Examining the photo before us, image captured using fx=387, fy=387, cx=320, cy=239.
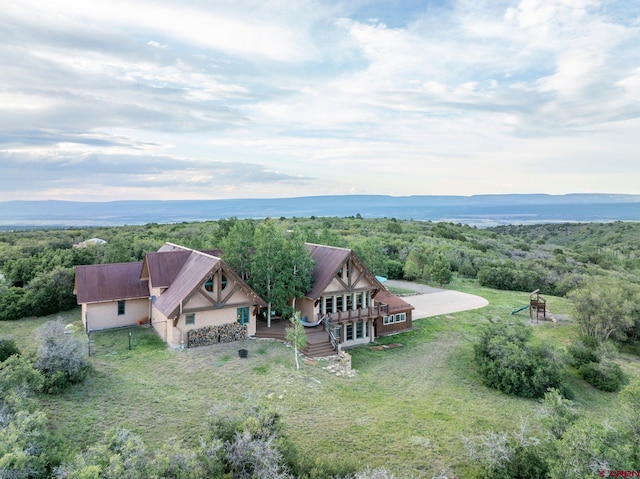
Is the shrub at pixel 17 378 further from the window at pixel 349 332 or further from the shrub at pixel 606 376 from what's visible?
the shrub at pixel 606 376

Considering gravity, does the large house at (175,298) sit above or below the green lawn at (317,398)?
above

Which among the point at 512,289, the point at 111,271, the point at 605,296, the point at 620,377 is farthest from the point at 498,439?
the point at 512,289

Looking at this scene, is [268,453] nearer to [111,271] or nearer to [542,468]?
[542,468]

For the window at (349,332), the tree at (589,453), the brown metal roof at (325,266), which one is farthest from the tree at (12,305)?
the tree at (589,453)

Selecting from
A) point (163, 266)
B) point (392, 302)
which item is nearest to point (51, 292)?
point (163, 266)

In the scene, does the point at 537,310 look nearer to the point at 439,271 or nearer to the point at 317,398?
the point at 439,271

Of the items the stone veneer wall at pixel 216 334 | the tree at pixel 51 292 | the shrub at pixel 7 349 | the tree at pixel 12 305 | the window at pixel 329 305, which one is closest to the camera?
the shrub at pixel 7 349
